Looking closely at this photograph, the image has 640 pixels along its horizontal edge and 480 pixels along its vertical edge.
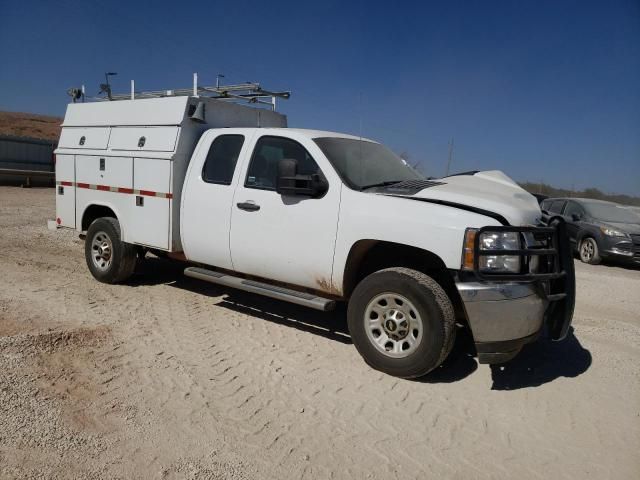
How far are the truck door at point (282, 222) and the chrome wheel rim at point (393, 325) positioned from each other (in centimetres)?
56

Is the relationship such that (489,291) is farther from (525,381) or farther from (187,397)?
(187,397)

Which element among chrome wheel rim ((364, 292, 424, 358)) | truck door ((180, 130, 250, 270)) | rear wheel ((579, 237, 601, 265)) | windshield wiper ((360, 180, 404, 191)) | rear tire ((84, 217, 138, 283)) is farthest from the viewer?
rear wheel ((579, 237, 601, 265))

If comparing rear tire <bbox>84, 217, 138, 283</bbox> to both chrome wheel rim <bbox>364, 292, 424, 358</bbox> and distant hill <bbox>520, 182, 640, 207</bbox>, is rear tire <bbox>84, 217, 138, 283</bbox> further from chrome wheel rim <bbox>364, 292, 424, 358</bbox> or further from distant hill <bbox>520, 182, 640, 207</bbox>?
distant hill <bbox>520, 182, 640, 207</bbox>

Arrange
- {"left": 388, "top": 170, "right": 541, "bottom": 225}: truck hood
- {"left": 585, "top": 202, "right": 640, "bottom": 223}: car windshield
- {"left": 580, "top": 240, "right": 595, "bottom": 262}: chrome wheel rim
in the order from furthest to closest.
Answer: {"left": 585, "top": 202, "right": 640, "bottom": 223}: car windshield, {"left": 580, "top": 240, "right": 595, "bottom": 262}: chrome wheel rim, {"left": 388, "top": 170, "right": 541, "bottom": 225}: truck hood

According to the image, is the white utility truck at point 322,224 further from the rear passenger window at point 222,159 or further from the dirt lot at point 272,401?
the dirt lot at point 272,401

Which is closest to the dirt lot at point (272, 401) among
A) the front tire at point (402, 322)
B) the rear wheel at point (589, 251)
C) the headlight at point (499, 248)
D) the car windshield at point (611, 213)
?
the front tire at point (402, 322)

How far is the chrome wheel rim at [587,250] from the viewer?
1100 centimetres

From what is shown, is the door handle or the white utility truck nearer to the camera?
the white utility truck

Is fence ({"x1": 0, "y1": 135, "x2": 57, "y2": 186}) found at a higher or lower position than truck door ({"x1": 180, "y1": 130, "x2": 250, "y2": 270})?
lower

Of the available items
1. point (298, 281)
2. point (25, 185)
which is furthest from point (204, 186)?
point (25, 185)

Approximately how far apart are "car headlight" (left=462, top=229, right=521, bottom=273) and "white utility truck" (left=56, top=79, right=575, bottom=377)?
0.01 m

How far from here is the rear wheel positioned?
35.7ft

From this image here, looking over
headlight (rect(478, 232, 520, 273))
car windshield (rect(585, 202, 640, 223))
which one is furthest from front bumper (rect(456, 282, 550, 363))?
car windshield (rect(585, 202, 640, 223))

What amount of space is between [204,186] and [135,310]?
5.19ft
